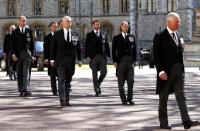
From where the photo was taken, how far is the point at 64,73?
42.5 feet

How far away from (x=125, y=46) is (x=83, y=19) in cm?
5271

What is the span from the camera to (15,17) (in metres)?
69.2

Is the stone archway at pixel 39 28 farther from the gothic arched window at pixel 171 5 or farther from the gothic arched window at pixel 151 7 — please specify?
the gothic arched window at pixel 171 5

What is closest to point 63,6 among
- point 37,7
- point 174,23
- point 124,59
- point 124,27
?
point 37,7

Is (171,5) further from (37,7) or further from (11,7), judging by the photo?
(11,7)

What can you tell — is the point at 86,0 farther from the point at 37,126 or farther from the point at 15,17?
the point at 37,126

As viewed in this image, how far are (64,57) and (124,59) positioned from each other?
137 cm

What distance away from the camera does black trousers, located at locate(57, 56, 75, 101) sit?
12.9 meters

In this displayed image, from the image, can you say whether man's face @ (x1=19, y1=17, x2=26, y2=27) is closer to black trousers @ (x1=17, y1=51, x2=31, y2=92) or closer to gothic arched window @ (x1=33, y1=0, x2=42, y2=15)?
Result: black trousers @ (x1=17, y1=51, x2=31, y2=92)

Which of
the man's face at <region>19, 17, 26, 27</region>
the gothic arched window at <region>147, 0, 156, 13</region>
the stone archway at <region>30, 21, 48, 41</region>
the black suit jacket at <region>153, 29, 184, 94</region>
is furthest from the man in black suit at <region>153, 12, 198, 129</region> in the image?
the stone archway at <region>30, 21, 48, 41</region>

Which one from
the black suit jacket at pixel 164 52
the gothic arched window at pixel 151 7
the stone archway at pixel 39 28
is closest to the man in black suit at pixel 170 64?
the black suit jacket at pixel 164 52

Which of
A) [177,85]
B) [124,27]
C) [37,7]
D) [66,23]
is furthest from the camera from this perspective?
[37,7]

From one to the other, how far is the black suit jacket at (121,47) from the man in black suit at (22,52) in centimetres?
263

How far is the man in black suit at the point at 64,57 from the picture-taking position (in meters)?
12.9
